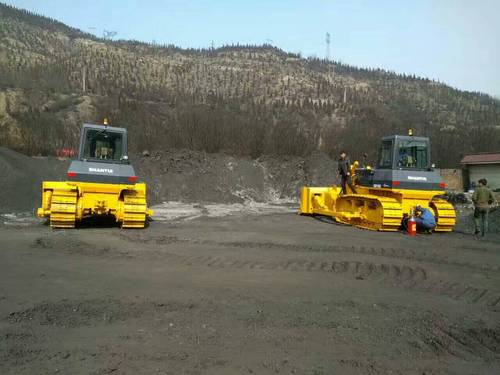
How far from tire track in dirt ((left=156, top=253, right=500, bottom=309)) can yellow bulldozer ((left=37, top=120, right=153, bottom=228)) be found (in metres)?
3.49

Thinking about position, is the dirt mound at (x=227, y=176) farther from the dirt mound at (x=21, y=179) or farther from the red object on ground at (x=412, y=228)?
the red object on ground at (x=412, y=228)

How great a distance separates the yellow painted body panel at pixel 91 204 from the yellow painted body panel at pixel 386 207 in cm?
631

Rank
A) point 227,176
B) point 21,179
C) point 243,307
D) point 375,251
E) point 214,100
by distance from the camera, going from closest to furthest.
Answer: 1. point 243,307
2. point 375,251
3. point 21,179
4. point 227,176
5. point 214,100

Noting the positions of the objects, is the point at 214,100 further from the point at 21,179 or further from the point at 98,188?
the point at 98,188

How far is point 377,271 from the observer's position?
806 centimetres

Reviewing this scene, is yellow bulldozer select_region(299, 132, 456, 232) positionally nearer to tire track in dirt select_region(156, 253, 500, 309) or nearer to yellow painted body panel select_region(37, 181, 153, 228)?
tire track in dirt select_region(156, 253, 500, 309)

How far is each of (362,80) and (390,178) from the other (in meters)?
70.1

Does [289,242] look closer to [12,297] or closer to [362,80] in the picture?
[12,297]

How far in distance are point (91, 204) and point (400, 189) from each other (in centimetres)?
A: 814

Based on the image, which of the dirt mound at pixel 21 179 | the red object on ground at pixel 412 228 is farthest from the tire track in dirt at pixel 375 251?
the dirt mound at pixel 21 179

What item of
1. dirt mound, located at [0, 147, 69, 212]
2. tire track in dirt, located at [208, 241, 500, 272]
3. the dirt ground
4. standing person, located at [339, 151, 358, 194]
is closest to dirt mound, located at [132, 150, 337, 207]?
dirt mound, located at [0, 147, 69, 212]

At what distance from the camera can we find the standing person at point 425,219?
1247 cm

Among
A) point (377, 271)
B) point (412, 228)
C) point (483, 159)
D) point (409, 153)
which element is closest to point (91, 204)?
point (377, 271)

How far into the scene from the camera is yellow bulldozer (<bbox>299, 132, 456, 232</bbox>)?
499 inches
